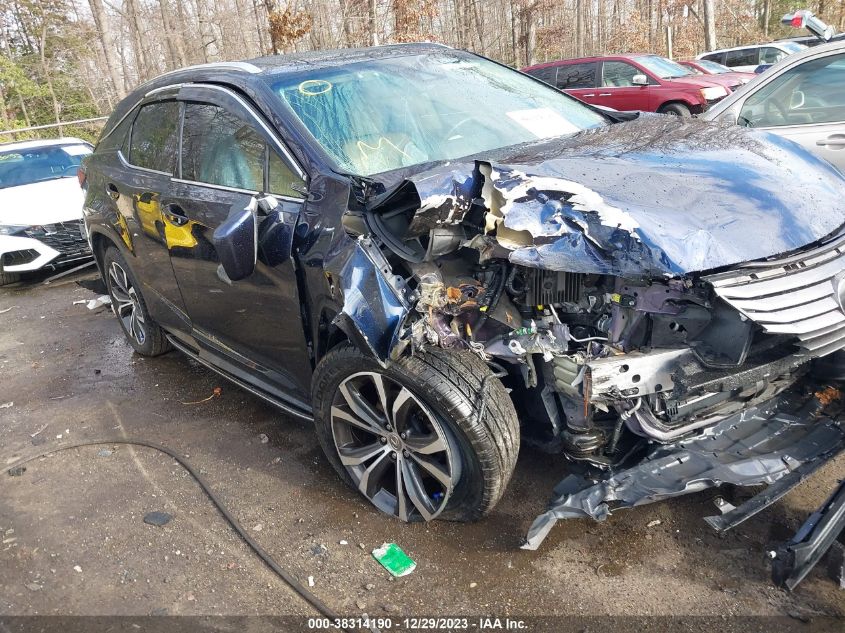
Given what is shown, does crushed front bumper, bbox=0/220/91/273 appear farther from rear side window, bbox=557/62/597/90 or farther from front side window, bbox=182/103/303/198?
rear side window, bbox=557/62/597/90

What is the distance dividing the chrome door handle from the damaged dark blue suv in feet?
6.31

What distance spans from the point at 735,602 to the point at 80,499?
304cm

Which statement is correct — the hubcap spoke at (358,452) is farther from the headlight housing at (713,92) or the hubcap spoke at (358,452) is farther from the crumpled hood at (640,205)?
the headlight housing at (713,92)

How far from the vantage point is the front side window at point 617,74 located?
12.4m

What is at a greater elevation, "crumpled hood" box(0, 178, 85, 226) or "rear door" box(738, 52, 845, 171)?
"rear door" box(738, 52, 845, 171)

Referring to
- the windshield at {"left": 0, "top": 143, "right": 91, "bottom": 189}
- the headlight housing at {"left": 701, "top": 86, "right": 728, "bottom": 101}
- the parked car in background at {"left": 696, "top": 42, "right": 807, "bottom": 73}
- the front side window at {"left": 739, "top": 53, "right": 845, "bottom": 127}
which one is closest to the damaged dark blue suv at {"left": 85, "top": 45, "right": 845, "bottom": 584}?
the front side window at {"left": 739, "top": 53, "right": 845, "bottom": 127}

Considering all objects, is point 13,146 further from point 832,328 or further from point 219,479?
point 832,328

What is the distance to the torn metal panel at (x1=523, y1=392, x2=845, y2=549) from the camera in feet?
7.94

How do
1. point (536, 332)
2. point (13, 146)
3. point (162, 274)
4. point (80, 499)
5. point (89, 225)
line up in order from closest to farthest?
point (536, 332) < point (80, 499) < point (162, 274) < point (89, 225) < point (13, 146)

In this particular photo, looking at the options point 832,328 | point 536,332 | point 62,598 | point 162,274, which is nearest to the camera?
point 832,328

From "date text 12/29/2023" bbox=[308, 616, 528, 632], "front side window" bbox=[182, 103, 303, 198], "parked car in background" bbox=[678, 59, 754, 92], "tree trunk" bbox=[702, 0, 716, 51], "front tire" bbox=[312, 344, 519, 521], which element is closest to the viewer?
"date text 12/29/2023" bbox=[308, 616, 528, 632]

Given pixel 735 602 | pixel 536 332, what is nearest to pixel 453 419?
pixel 536 332

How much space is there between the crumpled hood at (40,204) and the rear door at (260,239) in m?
4.86

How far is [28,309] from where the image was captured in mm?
6801
